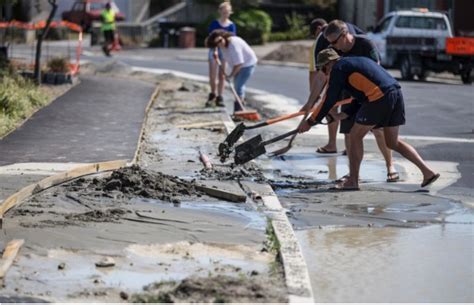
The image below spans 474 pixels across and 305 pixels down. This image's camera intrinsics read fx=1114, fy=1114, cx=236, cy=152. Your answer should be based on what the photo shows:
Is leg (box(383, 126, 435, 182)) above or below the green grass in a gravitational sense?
above

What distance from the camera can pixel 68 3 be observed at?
5028 centimetres

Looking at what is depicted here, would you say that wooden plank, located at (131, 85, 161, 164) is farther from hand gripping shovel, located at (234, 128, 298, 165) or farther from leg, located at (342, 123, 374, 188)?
leg, located at (342, 123, 374, 188)

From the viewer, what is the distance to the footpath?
7223 mm

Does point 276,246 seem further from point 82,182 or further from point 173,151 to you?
point 173,151

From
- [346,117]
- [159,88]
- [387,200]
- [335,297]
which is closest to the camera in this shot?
[335,297]

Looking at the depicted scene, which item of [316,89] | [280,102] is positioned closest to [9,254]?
[316,89]

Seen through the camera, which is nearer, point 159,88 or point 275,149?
point 275,149

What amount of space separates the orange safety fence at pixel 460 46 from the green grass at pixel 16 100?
1228 cm

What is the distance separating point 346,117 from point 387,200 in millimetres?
1505

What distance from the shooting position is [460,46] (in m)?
28.5

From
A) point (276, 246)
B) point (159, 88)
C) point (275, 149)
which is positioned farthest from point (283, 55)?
point (276, 246)

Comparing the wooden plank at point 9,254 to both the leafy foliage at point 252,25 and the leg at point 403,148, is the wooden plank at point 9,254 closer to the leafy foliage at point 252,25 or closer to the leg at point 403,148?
the leg at point 403,148

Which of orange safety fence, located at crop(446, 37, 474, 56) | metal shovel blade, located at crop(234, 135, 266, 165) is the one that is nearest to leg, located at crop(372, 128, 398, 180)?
metal shovel blade, located at crop(234, 135, 266, 165)

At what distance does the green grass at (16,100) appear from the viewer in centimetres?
1584
